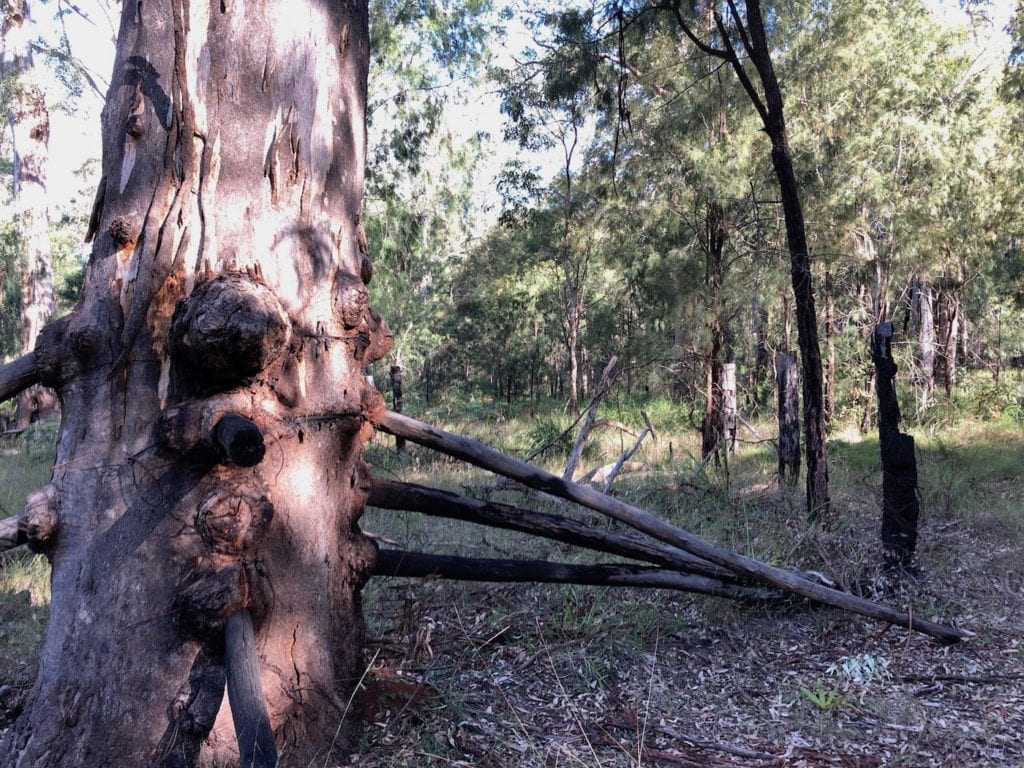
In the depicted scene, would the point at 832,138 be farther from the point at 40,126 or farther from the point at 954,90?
the point at 40,126

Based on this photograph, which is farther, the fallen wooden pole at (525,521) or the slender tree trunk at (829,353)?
the slender tree trunk at (829,353)

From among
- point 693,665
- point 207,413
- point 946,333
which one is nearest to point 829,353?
point 946,333

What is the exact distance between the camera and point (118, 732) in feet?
7.66

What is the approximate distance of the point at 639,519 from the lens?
11.2ft

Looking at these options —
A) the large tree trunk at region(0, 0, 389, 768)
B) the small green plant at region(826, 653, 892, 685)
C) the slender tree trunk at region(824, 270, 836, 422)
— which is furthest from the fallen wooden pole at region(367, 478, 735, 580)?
the slender tree trunk at region(824, 270, 836, 422)

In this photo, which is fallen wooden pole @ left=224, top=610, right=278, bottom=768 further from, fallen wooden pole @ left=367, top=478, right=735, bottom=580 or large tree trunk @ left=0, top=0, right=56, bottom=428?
large tree trunk @ left=0, top=0, right=56, bottom=428

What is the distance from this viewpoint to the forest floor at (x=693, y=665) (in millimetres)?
2830

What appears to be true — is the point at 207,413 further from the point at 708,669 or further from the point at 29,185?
the point at 29,185

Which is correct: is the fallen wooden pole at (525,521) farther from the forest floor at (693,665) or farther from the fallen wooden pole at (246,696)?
the fallen wooden pole at (246,696)

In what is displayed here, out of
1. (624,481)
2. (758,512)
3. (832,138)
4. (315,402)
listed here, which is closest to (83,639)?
(315,402)

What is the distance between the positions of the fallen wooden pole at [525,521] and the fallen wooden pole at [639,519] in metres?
0.12

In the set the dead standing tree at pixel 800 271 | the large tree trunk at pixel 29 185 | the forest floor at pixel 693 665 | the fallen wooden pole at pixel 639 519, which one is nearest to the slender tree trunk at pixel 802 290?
the dead standing tree at pixel 800 271

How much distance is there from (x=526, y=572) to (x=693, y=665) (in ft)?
3.08

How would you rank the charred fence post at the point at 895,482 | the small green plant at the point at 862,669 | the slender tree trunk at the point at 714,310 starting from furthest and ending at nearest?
the slender tree trunk at the point at 714,310 < the charred fence post at the point at 895,482 < the small green plant at the point at 862,669
